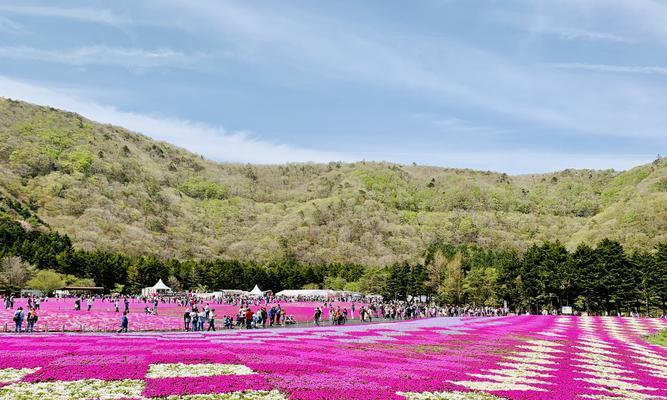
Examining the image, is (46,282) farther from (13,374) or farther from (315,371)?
(315,371)

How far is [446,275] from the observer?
408 ft

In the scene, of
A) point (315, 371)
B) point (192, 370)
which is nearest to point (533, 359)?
point (315, 371)

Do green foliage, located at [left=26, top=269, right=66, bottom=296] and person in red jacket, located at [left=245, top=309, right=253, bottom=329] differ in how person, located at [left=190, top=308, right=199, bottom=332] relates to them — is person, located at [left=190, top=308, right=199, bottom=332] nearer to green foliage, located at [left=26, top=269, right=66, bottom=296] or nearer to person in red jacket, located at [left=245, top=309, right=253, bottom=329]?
person in red jacket, located at [left=245, top=309, right=253, bottom=329]

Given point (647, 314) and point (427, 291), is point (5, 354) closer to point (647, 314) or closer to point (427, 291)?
point (647, 314)

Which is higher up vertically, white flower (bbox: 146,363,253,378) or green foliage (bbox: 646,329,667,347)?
white flower (bbox: 146,363,253,378)

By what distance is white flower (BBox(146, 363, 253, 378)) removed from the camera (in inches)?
720

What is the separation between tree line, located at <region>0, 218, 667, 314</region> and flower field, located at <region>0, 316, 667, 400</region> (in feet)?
185

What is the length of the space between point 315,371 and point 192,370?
13.8 ft

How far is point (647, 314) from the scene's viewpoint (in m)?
81.7

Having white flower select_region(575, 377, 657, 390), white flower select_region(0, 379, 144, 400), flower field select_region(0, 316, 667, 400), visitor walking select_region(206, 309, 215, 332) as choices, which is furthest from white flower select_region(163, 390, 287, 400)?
visitor walking select_region(206, 309, 215, 332)

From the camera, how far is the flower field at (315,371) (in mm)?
16375

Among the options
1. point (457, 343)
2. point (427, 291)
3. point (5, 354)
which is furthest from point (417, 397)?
point (427, 291)

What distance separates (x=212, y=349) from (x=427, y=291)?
10289 cm

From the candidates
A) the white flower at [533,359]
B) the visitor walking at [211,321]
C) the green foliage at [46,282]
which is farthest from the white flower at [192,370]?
the green foliage at [46,282]
